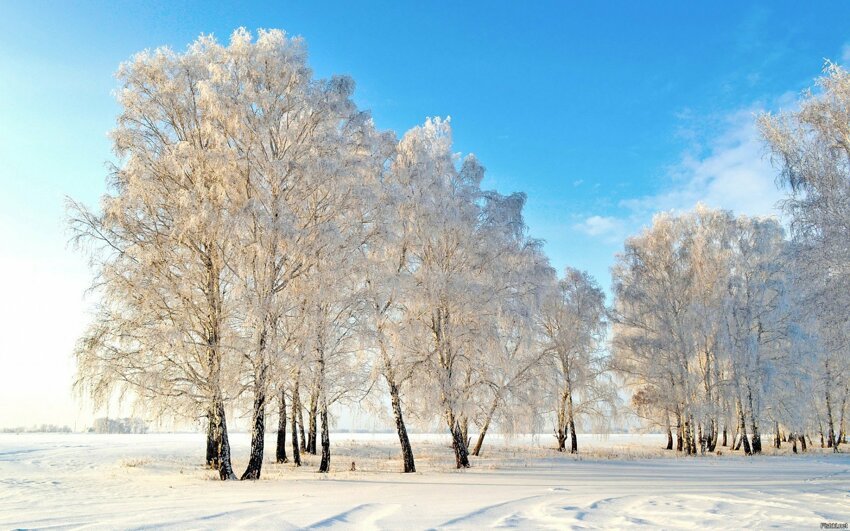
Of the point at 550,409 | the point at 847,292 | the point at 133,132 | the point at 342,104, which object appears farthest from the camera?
the point at 550,409

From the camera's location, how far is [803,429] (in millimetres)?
31688

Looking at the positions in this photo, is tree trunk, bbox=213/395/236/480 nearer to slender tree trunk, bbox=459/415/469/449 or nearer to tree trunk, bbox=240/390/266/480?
tree trunk, bbox=240/390/266/480

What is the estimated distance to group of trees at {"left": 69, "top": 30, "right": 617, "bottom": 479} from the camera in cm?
1606

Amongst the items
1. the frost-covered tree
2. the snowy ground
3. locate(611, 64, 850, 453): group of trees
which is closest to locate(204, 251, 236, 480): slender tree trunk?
the snowy ground

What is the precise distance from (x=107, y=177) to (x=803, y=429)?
38.9 m

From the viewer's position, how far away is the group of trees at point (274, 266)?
16062 mm

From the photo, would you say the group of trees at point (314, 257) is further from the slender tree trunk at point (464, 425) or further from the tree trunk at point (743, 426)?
the tree trunk at point (743, 426)

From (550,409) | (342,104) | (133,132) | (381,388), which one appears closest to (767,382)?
(550,409)

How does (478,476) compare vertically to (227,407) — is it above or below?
below

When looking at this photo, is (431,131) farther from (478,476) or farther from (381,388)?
(478,476)

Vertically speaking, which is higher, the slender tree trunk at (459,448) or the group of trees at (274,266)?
the group of trees at (274,266)

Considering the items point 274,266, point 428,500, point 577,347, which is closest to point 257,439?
point 274,266

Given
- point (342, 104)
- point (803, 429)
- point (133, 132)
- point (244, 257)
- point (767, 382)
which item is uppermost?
point (342, 104)

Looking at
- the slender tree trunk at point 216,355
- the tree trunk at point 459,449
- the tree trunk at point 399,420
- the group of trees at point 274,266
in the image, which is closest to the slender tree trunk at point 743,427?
the group of trees at point 274,266
